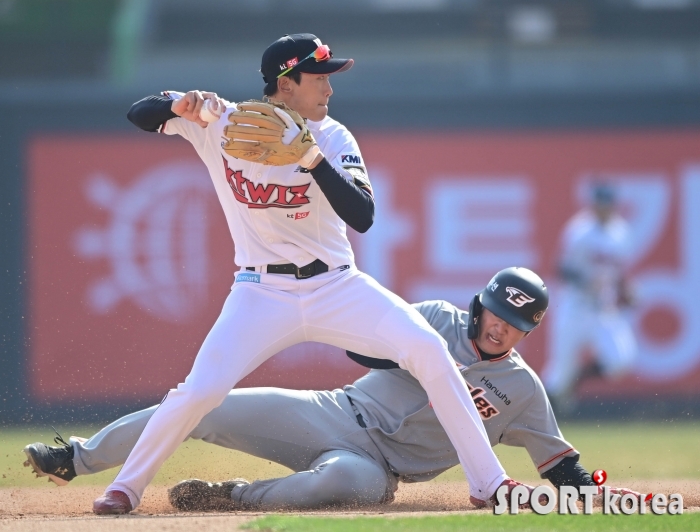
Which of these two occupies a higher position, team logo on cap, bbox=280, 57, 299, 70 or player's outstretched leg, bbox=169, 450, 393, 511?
team logo on cap, bbox=280, 57, 299, 70

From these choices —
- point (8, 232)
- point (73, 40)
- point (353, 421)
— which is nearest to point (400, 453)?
point (353, 421)

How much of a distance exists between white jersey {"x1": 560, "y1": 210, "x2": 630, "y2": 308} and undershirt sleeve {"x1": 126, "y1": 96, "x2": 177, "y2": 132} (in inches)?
253

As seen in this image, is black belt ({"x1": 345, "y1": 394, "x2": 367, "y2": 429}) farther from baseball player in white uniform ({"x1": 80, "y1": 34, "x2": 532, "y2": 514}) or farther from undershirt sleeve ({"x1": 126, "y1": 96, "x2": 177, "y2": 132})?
undershirt sleeve ({"x1": 126, "y1": 96, "x2": 177, "y2": 132})

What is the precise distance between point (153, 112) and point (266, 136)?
22.5 inches

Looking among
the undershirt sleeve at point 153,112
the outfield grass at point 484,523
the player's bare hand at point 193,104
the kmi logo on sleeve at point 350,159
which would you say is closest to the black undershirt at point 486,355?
the outfield grass at point 484,523

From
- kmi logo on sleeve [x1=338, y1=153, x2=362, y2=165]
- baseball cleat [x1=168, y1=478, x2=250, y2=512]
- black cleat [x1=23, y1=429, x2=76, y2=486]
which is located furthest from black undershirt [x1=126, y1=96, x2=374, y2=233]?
black cleat [x1=23, y1=429, x2=76, y2=486]

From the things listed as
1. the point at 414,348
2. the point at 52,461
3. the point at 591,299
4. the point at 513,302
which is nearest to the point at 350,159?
the point at 414,348

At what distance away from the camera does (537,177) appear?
9.91 meters

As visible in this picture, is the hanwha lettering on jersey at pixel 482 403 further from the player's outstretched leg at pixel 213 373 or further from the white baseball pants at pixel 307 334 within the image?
the player's outstretched leg at pixel 213 373

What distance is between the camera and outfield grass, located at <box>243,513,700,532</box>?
126 inches

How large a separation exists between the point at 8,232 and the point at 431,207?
384cm

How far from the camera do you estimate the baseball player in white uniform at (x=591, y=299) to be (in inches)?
381

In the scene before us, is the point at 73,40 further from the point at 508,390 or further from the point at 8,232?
the point at 508,390

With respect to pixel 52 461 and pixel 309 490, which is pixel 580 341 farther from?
pixel 52 461
